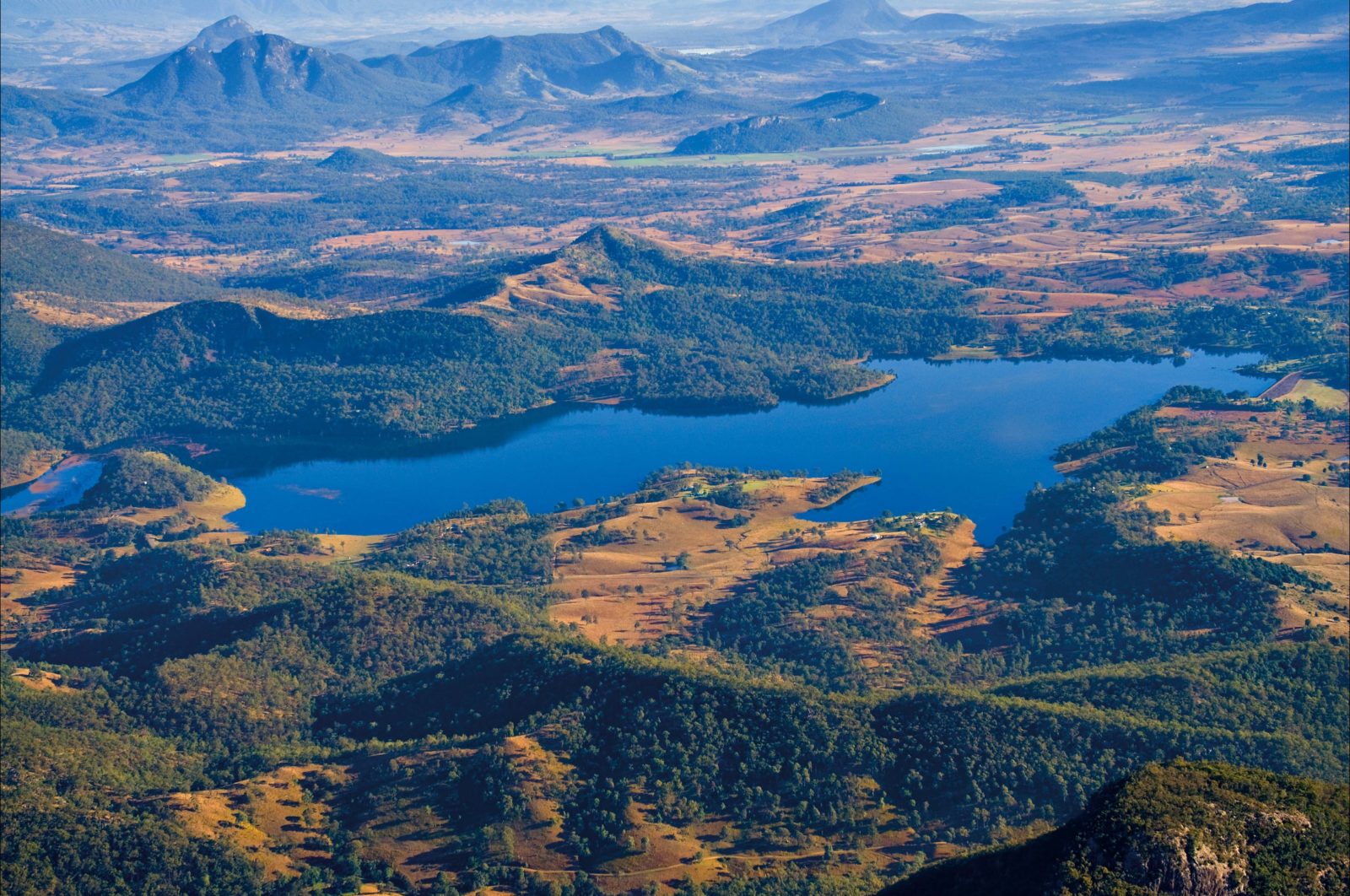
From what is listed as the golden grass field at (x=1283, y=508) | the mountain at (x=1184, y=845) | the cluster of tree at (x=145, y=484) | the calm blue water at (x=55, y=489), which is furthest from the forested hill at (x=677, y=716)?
the calm blue water at (x=55, y=489)

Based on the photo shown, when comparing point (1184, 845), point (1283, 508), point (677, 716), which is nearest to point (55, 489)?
point (677, 716)

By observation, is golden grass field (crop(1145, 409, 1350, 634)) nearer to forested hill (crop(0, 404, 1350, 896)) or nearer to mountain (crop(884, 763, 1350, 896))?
forested hill (crop(0, 404, 1350, 896))

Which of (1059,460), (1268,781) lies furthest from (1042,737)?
(1059,460)

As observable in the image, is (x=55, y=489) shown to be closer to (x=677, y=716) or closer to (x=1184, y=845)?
(x=677, y=716)

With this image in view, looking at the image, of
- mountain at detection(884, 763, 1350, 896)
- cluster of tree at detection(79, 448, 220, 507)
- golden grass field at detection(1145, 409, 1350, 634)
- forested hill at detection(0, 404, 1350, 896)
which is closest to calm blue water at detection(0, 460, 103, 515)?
cluster of tree at detection(79, 448, 220, 507)

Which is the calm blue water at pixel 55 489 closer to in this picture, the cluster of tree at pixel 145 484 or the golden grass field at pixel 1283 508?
the cluster of tree at pixel 145 484

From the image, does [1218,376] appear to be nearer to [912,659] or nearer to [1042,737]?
[912,659]

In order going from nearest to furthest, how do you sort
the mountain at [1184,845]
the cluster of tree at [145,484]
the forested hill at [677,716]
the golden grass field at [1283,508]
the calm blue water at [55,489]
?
the mountain at [1184,845] → the forested hill at [677,716] → the golden grass field at [1283,508] → the cluster of tree at [145,484] → the calm blue water at [55,489]

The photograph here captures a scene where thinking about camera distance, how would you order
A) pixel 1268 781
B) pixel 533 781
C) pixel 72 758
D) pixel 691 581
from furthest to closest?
pixel 691 581, pixel 72 758, pixel 533 781, pixel 1268 781
